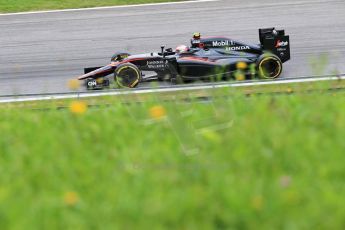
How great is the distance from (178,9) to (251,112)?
17909 mm

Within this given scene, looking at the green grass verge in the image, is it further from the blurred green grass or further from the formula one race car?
the blurred green grass

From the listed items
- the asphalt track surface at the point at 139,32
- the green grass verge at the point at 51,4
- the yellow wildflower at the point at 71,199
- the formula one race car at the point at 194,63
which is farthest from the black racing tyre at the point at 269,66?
the yellow wildflower at the point at 71,199

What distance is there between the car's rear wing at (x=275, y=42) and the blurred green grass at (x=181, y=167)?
9336 mm

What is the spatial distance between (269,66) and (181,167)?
34.3 feet

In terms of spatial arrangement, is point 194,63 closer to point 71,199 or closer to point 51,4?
point 71,199

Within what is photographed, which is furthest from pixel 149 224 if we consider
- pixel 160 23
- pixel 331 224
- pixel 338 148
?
pixel 160 23

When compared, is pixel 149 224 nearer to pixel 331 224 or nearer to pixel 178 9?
pixel 331 224

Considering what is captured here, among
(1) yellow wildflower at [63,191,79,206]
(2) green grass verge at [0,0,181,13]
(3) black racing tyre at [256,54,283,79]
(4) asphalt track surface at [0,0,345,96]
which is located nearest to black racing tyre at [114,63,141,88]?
(4) asphalt track surface at [0,0,345,96]

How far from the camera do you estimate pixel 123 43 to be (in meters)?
18.8

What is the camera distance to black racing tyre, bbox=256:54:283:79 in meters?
13.7

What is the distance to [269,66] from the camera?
13914 mm

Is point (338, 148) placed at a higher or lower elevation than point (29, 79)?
higher

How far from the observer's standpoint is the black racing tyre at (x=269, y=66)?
13680mm

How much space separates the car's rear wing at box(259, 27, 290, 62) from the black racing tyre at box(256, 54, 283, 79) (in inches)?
19.5
